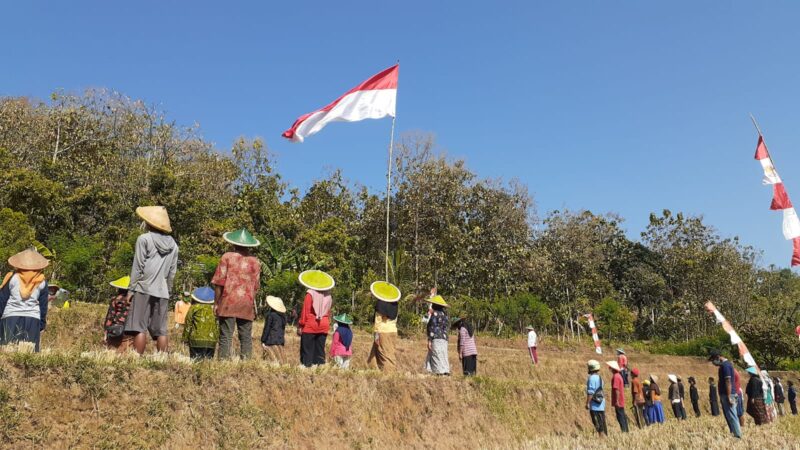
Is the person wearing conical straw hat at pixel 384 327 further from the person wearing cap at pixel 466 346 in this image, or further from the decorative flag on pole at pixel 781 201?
the decorative flag on pole at pixel 781 201

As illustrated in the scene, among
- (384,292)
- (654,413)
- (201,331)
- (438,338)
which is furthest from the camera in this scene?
(654,413)

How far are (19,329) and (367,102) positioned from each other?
427 inches

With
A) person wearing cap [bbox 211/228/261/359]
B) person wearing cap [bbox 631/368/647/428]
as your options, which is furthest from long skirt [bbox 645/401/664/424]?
person wearing cap [bbox 211/228/261/359]

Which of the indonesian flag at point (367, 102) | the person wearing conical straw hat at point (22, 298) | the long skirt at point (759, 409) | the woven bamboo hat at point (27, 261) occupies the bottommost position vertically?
the long skirt at point (759, 409)

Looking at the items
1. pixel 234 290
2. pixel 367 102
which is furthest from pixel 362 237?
pixel 234 290

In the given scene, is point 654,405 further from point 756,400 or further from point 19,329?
point 19,329

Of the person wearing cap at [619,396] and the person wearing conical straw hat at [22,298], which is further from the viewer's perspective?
the person wearing cap at [619,396]

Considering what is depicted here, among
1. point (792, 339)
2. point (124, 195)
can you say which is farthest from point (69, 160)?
point (792, 339)

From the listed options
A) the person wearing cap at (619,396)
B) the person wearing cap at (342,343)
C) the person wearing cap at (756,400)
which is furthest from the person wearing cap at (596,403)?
the person wearing cap at (342,343)

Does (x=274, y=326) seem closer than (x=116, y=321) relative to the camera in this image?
No

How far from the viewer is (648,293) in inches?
1956

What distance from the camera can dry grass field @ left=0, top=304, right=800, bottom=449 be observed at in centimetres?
525

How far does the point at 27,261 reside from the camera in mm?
7418

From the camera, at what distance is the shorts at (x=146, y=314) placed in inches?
269
